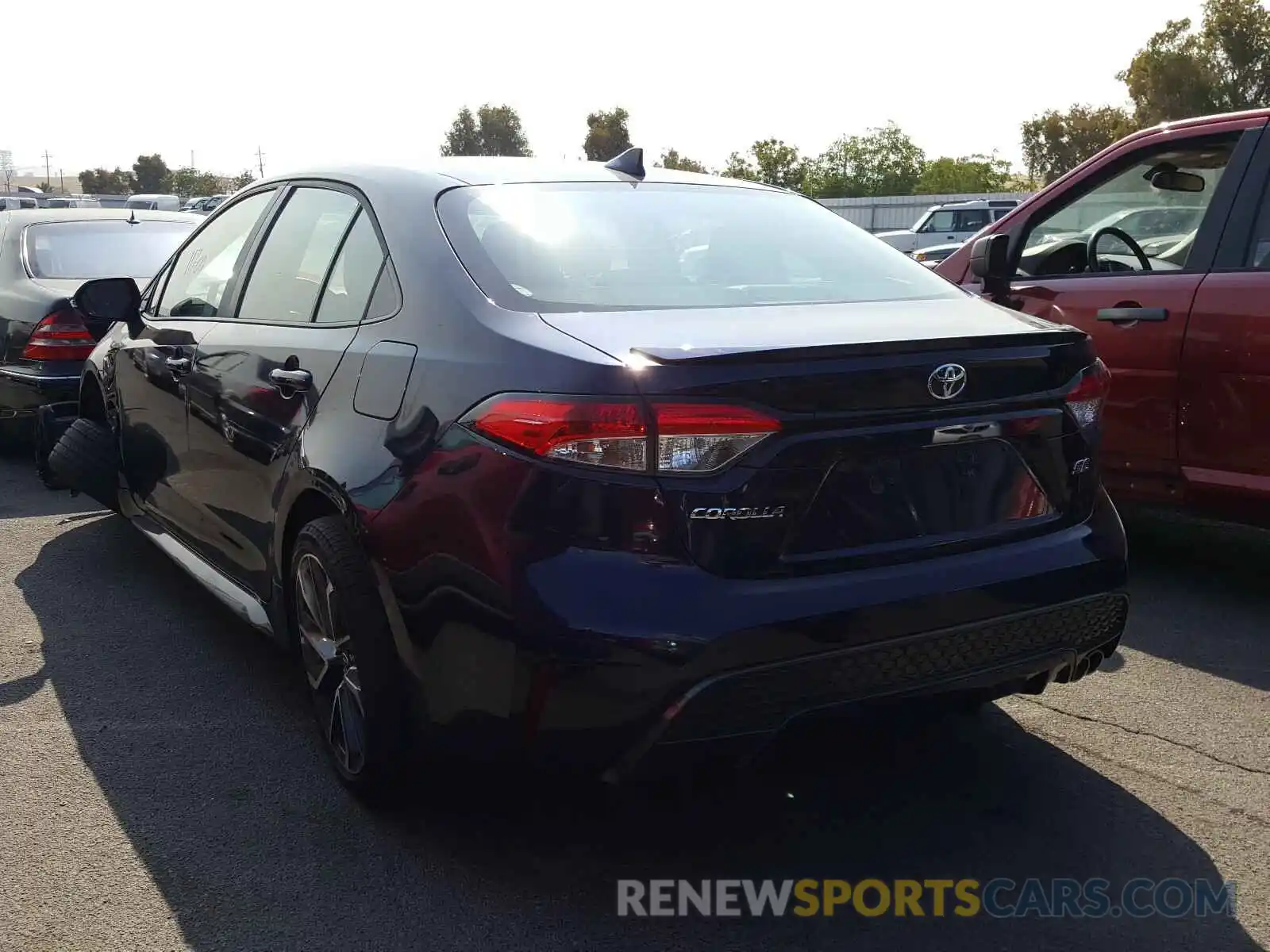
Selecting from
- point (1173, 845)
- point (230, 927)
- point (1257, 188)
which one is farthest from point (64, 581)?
point (1257, 188)

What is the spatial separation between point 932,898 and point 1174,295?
290cm

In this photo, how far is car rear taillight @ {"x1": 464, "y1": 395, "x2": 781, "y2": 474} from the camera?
8.15 feet

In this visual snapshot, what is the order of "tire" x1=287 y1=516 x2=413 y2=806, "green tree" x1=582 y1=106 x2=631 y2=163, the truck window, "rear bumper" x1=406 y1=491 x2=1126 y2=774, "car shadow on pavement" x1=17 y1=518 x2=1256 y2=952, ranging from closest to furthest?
"rear bumper" x1=406 y1=491 x2=1126 y2=774 → "car shadow on pavement" x1=17 y1=518 x2=1256 y2=952 → "tire" x1=287 y1=516 x2=413 y2=806 → the truck window → "green tree" x1=582 y1=106 x2=631 y2=163

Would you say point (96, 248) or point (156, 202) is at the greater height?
point (96, 248)

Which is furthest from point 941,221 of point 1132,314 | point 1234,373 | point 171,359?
point 171,359

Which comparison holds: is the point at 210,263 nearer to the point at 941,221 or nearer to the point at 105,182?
the point at 941,221

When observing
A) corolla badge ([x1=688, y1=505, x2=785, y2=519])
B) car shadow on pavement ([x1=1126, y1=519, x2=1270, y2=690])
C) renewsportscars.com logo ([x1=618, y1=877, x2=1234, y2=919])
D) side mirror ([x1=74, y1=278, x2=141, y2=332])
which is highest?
side mirror ([x1=74, y1=278, x2=141, y2=332])

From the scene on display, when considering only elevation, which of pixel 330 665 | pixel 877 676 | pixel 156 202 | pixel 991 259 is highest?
pixel 991 259

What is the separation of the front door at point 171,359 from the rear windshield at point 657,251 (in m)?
1.24

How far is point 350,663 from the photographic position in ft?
10.3

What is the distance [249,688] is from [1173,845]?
274 centimetres

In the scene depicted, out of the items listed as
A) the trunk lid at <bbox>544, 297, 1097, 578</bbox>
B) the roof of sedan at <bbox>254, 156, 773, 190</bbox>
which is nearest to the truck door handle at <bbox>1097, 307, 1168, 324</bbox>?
the roof of sedan at <bbox>254, 156, 773, 190</bbox>

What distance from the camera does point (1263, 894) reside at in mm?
2754

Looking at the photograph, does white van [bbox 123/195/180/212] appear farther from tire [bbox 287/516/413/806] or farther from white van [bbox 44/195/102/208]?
tire [bbox 287/516/413/806]
